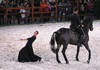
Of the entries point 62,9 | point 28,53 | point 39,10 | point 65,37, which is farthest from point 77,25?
point 62,9

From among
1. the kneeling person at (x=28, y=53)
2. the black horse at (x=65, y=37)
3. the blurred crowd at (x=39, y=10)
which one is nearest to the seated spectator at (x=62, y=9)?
the blurred crowd at (x=39, y=10)

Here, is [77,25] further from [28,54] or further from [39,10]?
[39,10]

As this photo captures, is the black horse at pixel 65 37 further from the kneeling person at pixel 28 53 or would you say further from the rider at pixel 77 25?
the kneeling person at pixel 28 53

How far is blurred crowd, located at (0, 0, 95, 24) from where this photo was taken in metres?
20.2

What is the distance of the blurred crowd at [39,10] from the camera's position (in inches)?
795

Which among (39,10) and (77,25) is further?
(39,10)

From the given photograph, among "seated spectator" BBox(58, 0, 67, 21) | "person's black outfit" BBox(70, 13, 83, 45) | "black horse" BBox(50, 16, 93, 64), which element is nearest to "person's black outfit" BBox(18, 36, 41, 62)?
"black horse" BBox(50, 16, 93, 64)

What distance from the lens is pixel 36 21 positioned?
2169 cm

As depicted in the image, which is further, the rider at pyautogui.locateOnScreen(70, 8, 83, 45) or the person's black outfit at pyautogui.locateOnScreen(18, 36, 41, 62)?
the rider at pyautogui.locateOnScreen(70, 8, 83, 45)

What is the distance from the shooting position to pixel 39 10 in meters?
21.6

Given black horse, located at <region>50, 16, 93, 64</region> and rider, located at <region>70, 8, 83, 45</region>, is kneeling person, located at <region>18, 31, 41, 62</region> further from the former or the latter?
rider, located at <region>70, 8, 83, 45</region>

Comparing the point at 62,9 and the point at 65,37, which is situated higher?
the point at 65,37

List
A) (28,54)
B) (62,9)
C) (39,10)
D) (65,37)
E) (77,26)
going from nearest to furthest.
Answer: (65,37)
(28,54)
(77,26)
(39,10)
(62,9)

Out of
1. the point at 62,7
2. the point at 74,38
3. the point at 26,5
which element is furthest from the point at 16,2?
the point at 74,38
